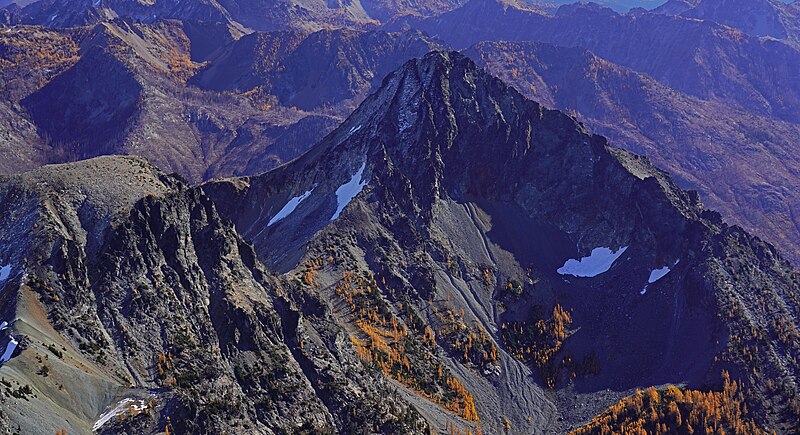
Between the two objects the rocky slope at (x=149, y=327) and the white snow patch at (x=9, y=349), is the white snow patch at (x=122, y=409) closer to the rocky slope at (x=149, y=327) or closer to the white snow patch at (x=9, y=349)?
the rocky slope at (x=149, y=327)

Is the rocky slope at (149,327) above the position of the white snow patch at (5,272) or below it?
below

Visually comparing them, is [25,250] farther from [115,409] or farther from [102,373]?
[115,409]

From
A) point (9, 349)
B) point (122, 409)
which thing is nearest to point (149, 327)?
point (122, 409)

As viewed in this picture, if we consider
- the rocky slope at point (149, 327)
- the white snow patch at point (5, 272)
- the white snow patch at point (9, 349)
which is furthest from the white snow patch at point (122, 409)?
the white snow patch at point (5, 272)

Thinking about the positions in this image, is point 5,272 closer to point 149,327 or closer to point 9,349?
point 9,349

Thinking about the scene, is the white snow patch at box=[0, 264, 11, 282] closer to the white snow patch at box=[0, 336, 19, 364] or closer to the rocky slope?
the rocky slope

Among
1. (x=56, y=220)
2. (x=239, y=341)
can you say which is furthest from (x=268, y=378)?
(x=56, y=220)
